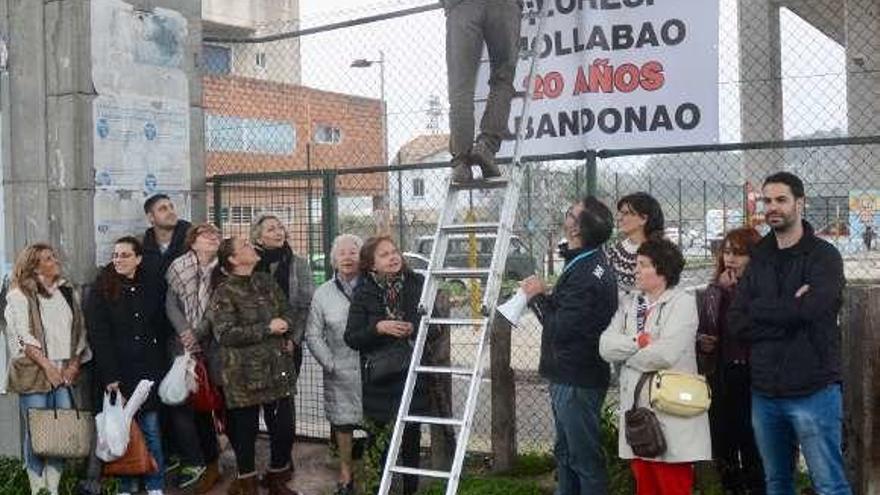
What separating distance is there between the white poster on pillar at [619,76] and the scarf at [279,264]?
1.62 meters

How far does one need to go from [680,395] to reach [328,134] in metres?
19.6

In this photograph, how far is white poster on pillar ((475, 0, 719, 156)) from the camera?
609 centimetres

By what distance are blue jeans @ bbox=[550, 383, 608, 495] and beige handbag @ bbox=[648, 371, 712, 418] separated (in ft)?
1.44

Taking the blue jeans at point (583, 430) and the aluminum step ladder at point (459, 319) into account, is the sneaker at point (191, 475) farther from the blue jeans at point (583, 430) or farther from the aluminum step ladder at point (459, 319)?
the blue jeans at point (583, 430)

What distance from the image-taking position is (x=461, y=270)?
5.37 meters

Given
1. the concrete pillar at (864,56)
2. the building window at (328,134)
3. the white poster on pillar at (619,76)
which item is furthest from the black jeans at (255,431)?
the building window at (328,134)

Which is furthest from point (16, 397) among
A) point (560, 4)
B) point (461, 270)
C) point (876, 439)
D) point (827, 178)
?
point (827, 178)

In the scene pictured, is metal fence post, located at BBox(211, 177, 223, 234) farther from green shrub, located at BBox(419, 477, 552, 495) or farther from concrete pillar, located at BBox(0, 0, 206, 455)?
green shrub, located at BBox(419, 477, 552, 495)

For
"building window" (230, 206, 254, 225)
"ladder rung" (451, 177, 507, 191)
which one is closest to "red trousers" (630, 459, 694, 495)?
"ladder rung" (451, 177, 507, 191)

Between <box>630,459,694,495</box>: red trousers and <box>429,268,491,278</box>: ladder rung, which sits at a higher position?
<box>429,268,491,278</box>: ladder rung

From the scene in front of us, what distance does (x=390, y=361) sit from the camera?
5.87 metres

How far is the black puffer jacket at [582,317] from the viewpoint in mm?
5062

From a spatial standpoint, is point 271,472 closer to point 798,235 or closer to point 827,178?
point 798,235

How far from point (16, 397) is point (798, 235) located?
5654 mm
